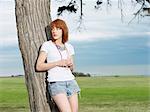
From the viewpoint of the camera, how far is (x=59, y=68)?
6047mm

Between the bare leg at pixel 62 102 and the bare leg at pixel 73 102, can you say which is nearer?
the bare leg at pixel 62 102

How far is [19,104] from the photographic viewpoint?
18703mm

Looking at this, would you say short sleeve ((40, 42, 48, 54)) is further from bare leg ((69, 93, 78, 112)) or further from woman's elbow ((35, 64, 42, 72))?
bare leg ((69, 93, 78, 112))

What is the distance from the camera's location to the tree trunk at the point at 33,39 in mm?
6488

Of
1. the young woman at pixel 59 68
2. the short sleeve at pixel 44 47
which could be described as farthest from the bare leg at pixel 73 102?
the short sleeve at pixel 44 47

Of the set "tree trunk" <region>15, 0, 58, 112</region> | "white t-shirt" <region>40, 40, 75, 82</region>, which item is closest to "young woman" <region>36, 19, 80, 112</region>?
"white t-shirt" <region>40, 40, 75, 82</region>

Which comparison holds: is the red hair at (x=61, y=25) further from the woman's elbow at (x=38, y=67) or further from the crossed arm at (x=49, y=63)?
the woman's elbow at (x=38, y=67)

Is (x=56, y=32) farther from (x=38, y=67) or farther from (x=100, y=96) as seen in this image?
(x=100, y=96)

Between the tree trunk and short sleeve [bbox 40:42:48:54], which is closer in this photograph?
short sleeve [bbox 40:42:48:54]

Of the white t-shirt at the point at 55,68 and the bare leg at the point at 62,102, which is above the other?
the white t-shirt at the point at 55,68

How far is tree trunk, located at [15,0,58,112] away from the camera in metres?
6.49

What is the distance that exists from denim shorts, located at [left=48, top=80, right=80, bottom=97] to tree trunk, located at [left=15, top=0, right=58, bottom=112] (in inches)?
15.2

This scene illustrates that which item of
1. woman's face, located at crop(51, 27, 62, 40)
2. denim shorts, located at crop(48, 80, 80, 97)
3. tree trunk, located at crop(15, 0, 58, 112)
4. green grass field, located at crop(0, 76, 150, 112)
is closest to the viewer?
denim shorts, located at crop(48, 80, 80, 97)

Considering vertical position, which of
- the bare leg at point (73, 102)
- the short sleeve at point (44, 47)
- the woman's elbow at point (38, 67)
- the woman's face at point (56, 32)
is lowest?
the bare leg at point (73, 102)
